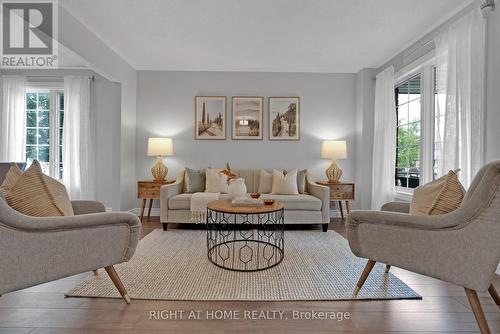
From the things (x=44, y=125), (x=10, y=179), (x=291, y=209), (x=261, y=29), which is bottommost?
(x=291, y=209)

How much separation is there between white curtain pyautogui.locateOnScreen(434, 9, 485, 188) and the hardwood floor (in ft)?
3.95

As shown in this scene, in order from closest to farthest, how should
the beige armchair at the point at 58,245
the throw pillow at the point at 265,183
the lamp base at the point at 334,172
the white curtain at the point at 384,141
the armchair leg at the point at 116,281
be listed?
1. the beige armchair at the point at 58,245
2. the armchair leg at the point at 116,281
3. the white curtain at the point at 384,141
4. the throw pillow at the point at 265,183
5. the lamp base at the point at 334,172

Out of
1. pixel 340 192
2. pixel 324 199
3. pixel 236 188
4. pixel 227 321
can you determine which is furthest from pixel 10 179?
pixel 340 192

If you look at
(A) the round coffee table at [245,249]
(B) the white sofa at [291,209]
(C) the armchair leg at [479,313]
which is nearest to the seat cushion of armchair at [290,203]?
(B) the white sofa at [291,209]

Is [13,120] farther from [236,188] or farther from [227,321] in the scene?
[227,321]

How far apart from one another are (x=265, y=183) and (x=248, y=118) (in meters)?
1.17

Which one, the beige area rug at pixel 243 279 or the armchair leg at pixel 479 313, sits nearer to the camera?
the armchair leg at pixel 479 313

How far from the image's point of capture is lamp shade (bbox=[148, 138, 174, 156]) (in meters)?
4.17

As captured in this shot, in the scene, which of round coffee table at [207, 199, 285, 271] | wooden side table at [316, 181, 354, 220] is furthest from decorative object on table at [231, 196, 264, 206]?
wooden side table at [316, 181, 354, 220]

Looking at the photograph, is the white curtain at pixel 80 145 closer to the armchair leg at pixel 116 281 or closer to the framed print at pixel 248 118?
the framed print at pixel 248 118

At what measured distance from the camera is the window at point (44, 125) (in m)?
4.50

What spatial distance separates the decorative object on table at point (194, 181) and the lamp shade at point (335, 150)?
1.93 meters

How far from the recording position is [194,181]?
13.2 feet

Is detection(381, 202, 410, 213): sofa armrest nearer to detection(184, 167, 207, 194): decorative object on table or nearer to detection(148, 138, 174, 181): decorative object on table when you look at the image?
detection(184, 167, 207, 194): decorative object on table
